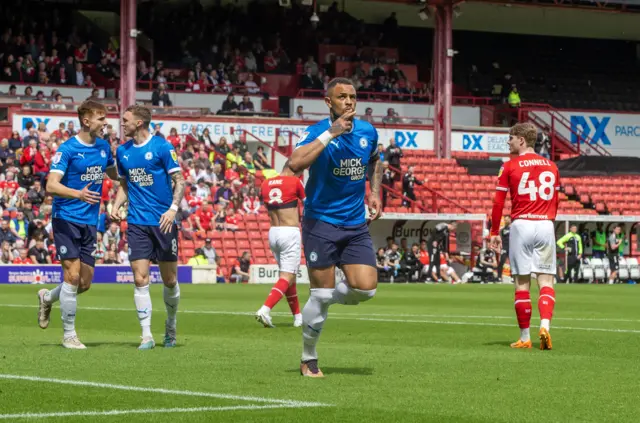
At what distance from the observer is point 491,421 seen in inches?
290

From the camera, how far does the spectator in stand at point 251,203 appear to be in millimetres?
39094

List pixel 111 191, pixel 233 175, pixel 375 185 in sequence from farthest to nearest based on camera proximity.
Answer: pixel 233 175, pixel 111 191, pixel 375 185

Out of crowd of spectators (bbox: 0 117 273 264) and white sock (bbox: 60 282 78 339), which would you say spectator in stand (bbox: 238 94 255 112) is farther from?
white sock (bbox: 60 282 78 339)

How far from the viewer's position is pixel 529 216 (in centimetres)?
1327

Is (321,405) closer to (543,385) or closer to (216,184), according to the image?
(543,385)

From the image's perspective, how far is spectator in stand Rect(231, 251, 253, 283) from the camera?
3541 centimetres

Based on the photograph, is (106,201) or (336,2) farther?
(336,2)

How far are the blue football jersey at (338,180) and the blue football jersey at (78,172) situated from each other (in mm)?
3450

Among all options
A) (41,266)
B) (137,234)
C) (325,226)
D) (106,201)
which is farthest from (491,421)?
(106,201)

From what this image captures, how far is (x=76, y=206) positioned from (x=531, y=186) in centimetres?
474

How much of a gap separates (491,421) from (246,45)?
43.9 meters

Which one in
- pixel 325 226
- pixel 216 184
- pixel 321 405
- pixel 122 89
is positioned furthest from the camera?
pixel 122 89

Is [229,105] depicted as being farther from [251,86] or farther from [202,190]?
[202,190]

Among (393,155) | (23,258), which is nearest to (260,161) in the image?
(393,155)
